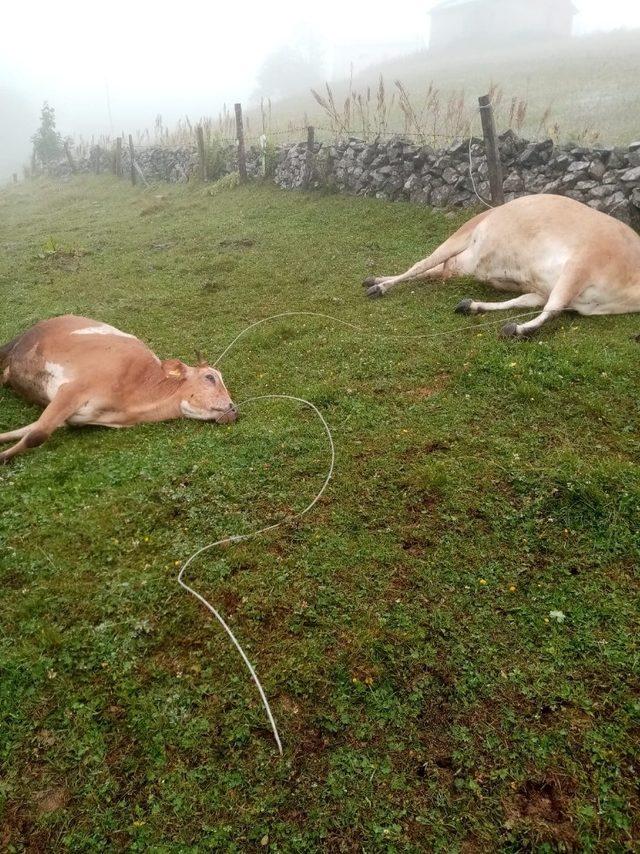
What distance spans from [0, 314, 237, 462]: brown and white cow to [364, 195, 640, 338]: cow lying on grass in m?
3.26

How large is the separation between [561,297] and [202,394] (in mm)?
3921

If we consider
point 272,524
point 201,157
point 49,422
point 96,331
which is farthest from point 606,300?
point 201,157

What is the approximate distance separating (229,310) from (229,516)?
16.8ft

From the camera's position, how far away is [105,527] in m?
3.86

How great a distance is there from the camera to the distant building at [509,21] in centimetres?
5953

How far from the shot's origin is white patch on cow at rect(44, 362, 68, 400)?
539cm

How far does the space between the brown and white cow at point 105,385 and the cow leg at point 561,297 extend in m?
3.23

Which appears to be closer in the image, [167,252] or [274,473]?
[274,473]

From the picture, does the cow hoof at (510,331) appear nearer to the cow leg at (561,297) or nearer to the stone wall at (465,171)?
the cow leg at (561,297)

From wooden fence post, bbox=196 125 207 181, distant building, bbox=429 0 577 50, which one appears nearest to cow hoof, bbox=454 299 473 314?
wooden fence post, bbox=196 125 207 181

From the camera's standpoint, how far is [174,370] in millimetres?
5512

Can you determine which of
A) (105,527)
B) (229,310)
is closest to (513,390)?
(105,527)

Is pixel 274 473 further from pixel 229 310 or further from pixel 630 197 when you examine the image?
pixel 630 197

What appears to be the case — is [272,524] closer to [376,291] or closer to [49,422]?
[49,422]
